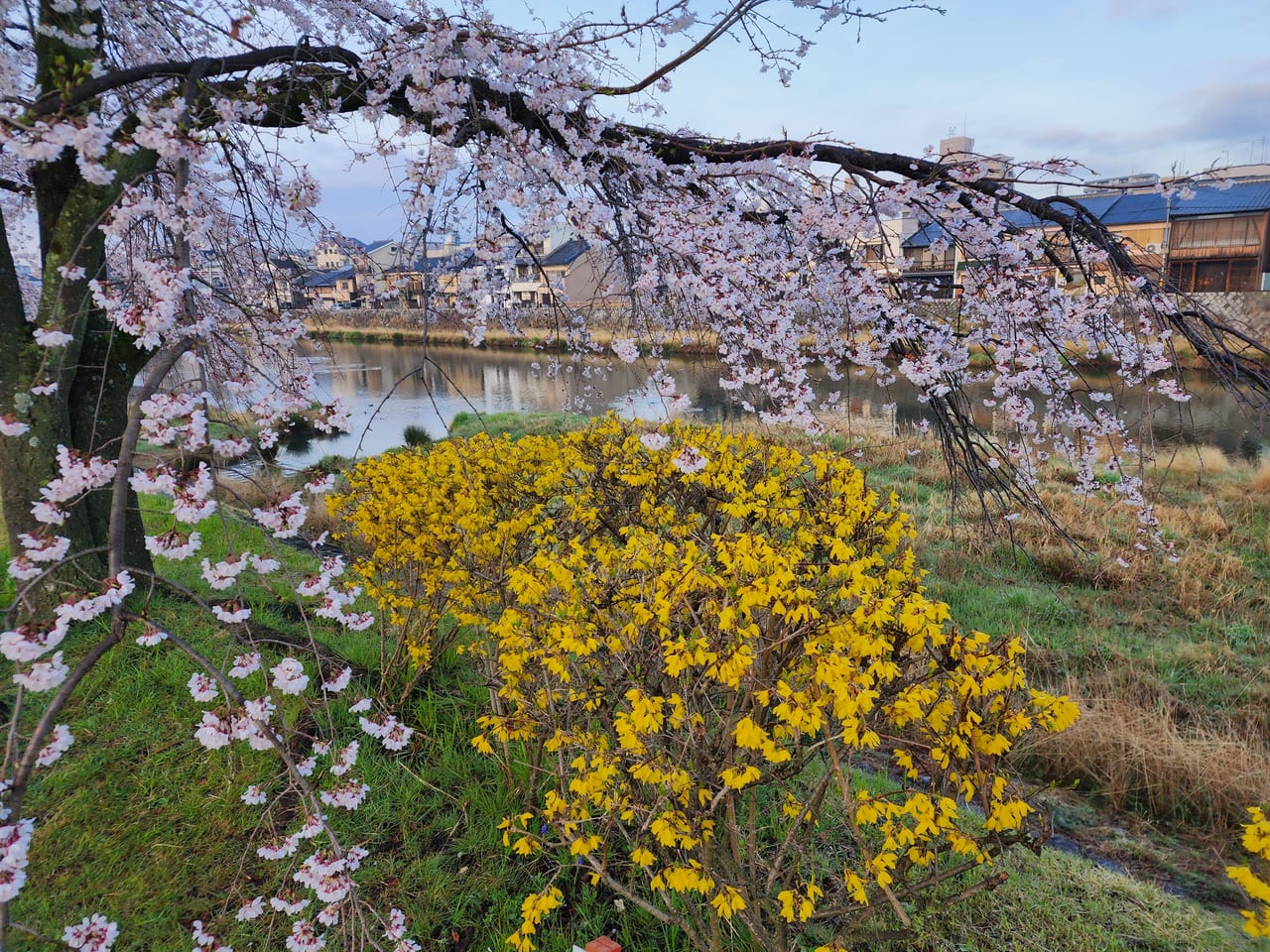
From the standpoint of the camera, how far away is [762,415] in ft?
11.1

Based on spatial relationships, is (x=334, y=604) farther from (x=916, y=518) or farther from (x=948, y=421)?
(x=916, y=518)

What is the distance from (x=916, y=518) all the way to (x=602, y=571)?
6999mm

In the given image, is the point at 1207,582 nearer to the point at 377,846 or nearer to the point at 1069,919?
the point at 1069,919

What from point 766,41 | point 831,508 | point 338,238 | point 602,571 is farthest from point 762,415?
point 338,238

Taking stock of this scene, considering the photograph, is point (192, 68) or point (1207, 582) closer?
point (192, 68)

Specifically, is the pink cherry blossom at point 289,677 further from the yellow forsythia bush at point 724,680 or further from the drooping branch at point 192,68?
the drooping branch at point 192,68

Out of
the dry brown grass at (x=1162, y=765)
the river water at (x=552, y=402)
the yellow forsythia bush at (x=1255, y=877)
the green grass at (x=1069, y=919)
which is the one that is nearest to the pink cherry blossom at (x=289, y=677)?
the green grass at (x=1069, y=919)

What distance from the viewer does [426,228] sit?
2.84 metres

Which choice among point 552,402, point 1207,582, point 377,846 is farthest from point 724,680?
point 552,402

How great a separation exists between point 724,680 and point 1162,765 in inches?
150

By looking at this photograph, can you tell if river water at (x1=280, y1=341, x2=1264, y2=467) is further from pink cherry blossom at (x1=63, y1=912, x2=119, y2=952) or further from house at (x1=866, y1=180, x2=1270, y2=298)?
house at (x1=866, y1=180, x2=1270, y2=298)

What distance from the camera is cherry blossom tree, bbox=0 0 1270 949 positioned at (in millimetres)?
1998

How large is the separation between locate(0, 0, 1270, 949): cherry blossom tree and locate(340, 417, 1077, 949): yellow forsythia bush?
62 centimetres

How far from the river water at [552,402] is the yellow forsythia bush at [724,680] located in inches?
52.6
